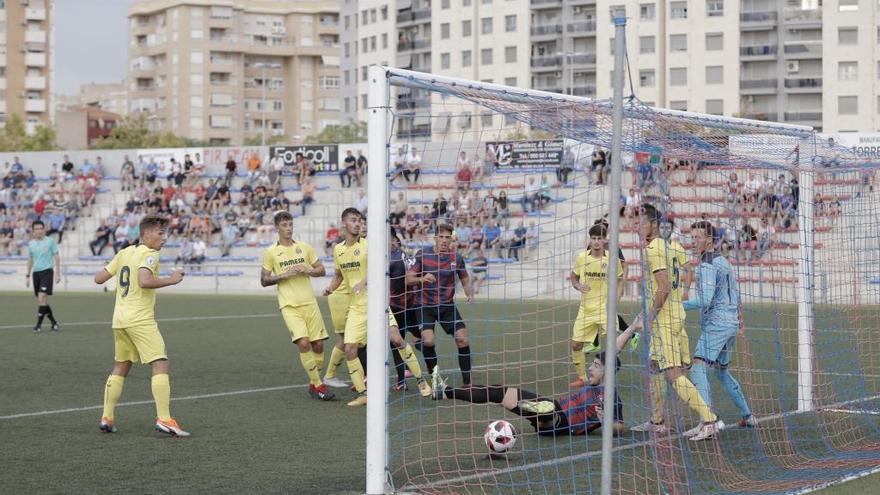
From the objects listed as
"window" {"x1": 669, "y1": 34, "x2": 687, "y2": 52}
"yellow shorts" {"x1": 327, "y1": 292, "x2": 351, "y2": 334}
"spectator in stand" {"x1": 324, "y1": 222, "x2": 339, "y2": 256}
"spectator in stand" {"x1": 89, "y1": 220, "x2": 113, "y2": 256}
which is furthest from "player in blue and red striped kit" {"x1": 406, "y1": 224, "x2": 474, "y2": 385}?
"window" {"x1": 669, "y1": 34, "x2": 687, "y2": 52}

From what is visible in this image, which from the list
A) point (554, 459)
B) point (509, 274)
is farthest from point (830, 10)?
point (554, 459)

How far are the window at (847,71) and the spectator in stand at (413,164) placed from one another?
64.2 m

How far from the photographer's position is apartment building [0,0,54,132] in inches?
4195

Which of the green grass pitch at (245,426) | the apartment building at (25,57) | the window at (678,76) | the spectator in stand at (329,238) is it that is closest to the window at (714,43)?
the window at (678,76)

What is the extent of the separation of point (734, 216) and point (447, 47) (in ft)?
257

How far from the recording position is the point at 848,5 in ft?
235

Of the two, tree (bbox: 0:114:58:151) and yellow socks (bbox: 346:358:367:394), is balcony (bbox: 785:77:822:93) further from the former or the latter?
yellow socks (bbox: 346:358:367:394)

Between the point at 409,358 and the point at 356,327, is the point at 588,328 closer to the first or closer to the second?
the point at 409,358

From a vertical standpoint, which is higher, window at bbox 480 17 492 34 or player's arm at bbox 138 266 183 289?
window at bbox 480 17 492 34

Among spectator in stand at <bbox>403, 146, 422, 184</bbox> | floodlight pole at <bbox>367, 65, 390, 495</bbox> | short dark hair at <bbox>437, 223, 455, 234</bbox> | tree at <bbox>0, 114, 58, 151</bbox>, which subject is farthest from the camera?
tree at <bbox>0, 114, 58, 151</bbox>

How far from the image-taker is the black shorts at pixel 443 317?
41.0 feet

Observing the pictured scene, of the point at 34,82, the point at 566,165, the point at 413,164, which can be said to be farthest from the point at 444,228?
the point at 34,82

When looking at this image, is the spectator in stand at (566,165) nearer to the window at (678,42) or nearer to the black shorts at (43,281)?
the black shorts at (43,281)

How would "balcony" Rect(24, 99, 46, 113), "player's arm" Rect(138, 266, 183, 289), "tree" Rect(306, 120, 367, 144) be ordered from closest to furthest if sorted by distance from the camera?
"player's arm" Rect(138, 266, 183, 289), "tree" Rect(306, 120, 367, 144), "balcony" Rect(24, 99, 46, 113)
